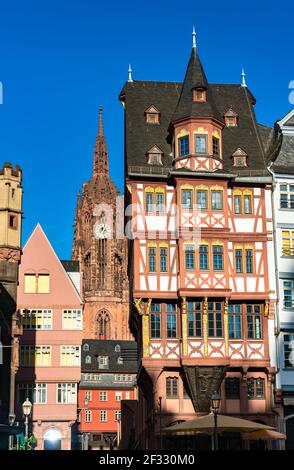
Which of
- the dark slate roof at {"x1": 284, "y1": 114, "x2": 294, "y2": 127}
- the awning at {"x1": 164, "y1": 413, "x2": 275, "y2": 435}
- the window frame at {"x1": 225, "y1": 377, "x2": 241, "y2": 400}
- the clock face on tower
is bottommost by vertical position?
the awning at {"x1": 164, "y1": 413, "x2": 275, "y2": 435}

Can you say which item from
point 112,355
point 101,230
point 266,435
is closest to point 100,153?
point 101,230

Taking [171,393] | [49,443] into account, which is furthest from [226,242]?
[49,443]

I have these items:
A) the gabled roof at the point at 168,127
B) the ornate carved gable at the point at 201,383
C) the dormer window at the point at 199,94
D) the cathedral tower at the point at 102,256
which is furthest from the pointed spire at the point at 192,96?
the cathedral tower at the point at 102,256

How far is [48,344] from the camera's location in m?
63.7

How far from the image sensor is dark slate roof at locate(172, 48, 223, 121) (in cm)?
4753

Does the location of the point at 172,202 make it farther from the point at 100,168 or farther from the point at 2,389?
the point at 100,168

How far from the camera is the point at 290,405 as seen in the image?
149 feet

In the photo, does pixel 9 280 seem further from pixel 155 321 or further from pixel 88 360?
pixel 88 360

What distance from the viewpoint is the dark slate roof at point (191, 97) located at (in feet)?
156

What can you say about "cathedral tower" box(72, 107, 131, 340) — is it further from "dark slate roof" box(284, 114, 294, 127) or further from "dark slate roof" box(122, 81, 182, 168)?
"dark slate roof" box(284, 114, 294, 127)

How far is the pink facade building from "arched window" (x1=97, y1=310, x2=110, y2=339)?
8387cm

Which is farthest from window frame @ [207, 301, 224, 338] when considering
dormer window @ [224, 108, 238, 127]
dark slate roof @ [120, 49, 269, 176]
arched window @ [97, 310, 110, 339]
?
arched window @ [97, 310, 110, 339]

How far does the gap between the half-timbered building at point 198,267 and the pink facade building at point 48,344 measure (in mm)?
15686
